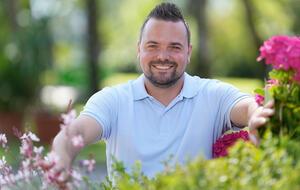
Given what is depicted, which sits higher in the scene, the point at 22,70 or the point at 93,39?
the point at 93,39

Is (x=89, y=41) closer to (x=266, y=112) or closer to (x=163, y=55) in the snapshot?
(x=163, y=55)

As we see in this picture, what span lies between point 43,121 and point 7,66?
6.34ft

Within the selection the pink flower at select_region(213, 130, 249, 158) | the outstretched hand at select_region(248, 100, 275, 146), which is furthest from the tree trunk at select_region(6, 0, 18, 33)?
the outstretched hand at select_region(248, 100, 275, 146)

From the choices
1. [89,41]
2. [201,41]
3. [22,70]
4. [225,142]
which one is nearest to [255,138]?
[225,142]

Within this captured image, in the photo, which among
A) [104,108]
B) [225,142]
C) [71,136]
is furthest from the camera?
[104,108]

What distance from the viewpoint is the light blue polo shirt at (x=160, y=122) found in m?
3.07

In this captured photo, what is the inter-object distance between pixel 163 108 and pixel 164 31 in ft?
1.93

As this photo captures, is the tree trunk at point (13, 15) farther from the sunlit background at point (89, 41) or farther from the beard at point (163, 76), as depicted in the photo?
the beard at point (163, 76)

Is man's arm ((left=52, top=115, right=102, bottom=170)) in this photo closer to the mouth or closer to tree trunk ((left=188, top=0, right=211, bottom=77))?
the mouth

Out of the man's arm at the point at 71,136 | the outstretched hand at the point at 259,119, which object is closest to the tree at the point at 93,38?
the man's arm at the point at 71,136

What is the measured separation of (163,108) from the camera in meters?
3.28

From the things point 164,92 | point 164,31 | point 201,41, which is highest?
point 201,41

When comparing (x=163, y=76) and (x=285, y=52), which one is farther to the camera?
(x=163, y=76)

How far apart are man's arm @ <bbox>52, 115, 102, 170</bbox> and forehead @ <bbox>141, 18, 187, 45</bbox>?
0.80 meters
